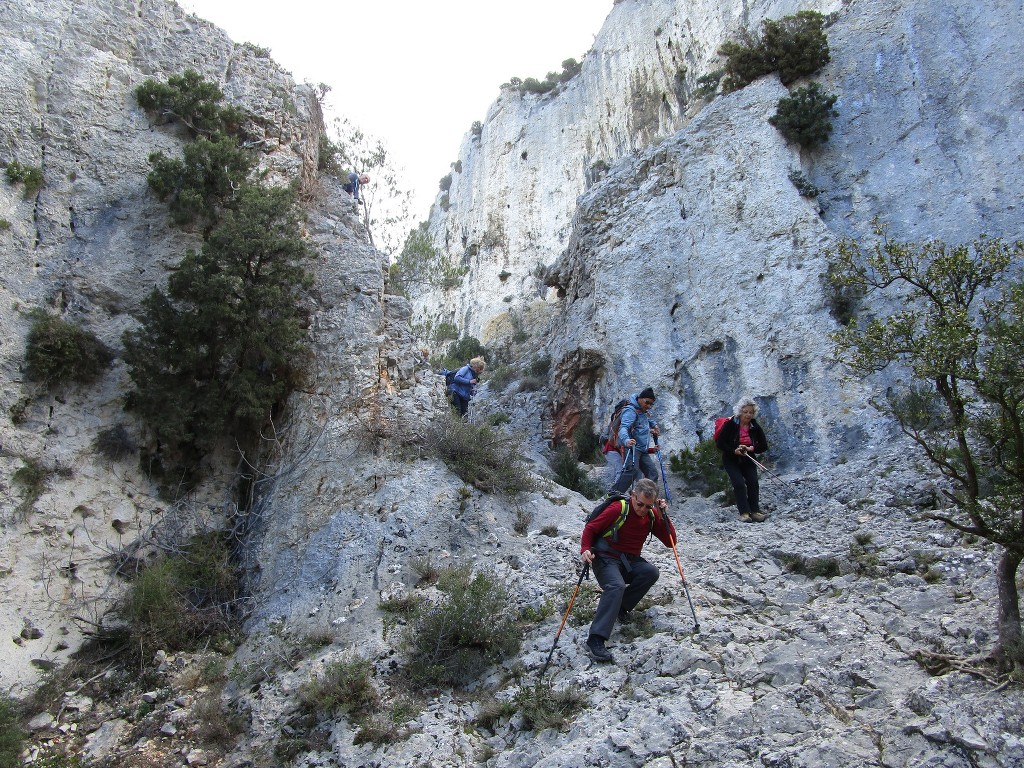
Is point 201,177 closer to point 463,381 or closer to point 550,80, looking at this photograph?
point 463,381

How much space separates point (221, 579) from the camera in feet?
33.0

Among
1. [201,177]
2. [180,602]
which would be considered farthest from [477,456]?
[201,177]

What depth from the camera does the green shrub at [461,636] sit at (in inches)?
301

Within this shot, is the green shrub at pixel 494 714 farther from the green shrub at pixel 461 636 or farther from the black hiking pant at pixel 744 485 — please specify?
the black hiking pant at pixel 744 485

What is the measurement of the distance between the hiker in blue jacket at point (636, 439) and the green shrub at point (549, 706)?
4.41 meters

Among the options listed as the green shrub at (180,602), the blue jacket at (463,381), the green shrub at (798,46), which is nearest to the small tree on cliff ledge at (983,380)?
the blue jacket at (463,381)

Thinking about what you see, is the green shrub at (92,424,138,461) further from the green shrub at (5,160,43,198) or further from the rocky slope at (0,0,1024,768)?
the green shrub at (5,160,43,198)

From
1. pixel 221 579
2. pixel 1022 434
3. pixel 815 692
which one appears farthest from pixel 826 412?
pixel 221 579

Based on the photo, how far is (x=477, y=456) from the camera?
11570mm

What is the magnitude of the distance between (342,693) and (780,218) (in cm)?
1226

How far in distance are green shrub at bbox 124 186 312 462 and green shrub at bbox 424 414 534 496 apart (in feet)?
9.44

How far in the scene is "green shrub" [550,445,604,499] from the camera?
45.0 ft

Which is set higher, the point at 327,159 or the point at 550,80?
the point at 550,80

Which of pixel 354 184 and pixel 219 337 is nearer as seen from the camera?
pixel 219 337
